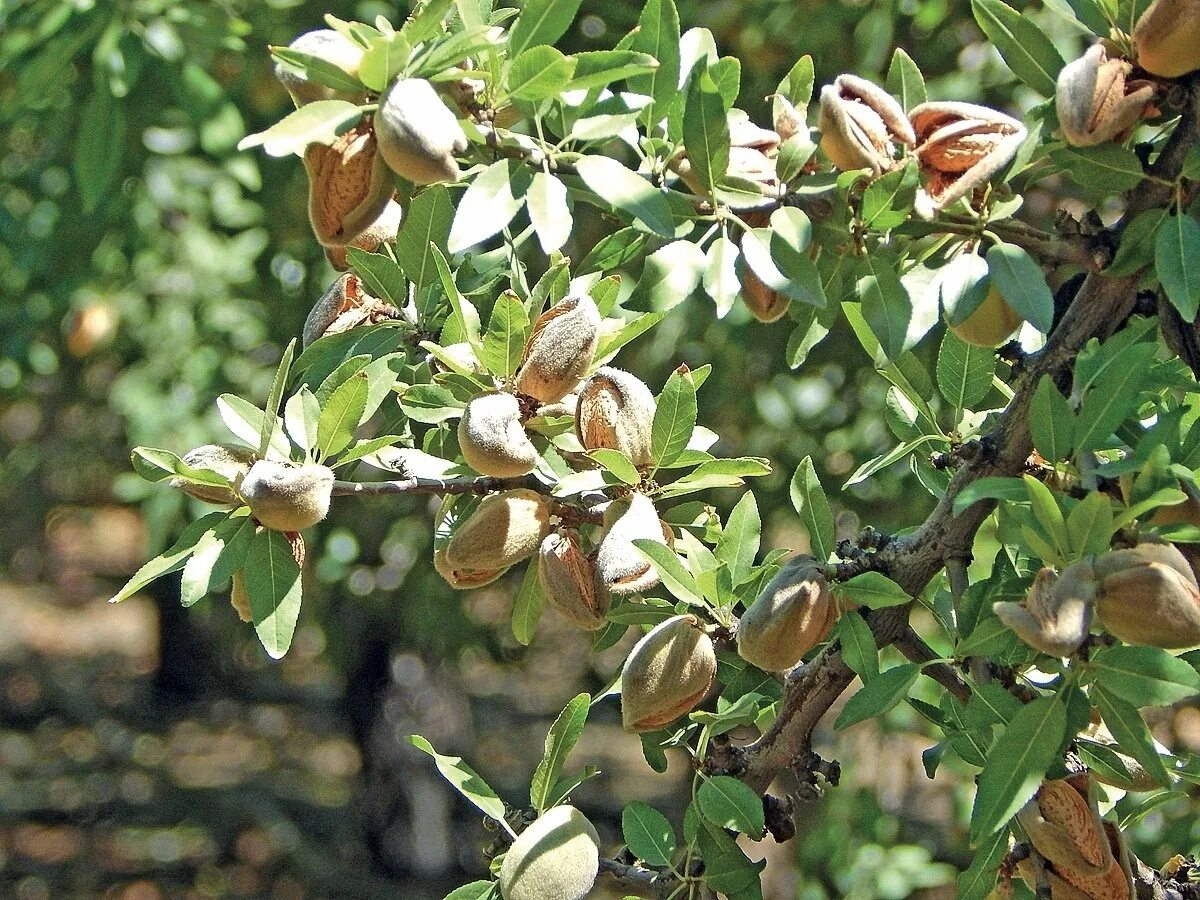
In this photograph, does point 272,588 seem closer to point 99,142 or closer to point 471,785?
point 471,785

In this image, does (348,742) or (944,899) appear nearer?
(944,899)

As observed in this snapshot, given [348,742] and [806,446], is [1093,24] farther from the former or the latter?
[348,742]

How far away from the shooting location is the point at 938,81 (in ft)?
5.43

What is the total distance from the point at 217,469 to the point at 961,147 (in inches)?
14.1

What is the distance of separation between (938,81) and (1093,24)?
1.14 metres

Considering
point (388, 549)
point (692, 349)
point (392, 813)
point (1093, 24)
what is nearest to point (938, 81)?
point (692, 349)

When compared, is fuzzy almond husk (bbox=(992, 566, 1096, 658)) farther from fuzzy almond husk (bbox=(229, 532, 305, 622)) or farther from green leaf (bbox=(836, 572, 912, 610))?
fuzzy almond husk (bbox=(229, 532, 305, 622))

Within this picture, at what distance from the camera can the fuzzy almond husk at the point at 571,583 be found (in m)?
0.64

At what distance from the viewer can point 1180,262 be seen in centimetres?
53

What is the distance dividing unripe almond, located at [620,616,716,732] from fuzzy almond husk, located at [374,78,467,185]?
0.24 m

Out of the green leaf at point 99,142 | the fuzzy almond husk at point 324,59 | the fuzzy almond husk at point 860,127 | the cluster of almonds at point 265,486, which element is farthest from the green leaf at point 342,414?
the green leaf at point 99,142

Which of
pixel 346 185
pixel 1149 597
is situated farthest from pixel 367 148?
pixel 1149 597

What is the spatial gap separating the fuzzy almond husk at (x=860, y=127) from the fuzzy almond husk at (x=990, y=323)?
8 centimetres

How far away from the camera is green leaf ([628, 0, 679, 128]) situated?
23.9 inches
